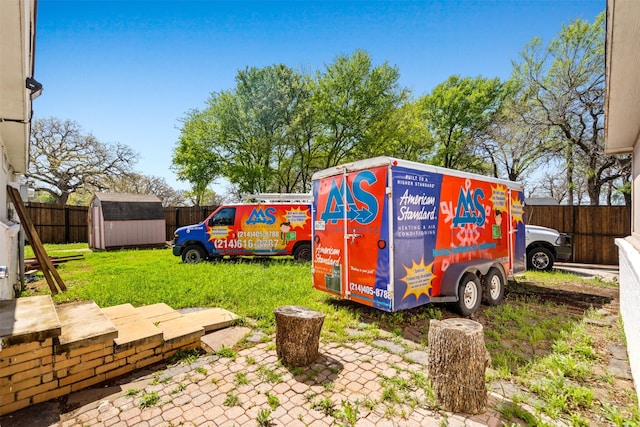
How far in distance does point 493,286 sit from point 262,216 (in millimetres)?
7539

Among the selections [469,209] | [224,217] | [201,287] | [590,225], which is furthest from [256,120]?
[590,225]

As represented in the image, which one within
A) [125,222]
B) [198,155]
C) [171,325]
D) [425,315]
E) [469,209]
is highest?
[198,155]

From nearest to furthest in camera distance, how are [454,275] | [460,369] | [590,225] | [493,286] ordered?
[460,369] → [454,275] → [493,286] → [590,225]

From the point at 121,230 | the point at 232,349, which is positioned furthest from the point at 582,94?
the point at 121,230

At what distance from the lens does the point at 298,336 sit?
11.1ft

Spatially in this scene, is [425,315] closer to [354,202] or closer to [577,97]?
[354,202]

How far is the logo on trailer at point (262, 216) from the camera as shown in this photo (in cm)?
1070

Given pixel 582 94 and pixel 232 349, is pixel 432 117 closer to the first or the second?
pixel 582 94

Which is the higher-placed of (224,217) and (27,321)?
(224,217)

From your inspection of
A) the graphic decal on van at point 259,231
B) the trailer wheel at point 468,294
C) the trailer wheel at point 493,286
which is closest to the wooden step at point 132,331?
the trailer wheel at point 468,294

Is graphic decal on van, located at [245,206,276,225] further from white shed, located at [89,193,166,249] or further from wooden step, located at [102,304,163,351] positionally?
white shed, located at [89,193,166,249]

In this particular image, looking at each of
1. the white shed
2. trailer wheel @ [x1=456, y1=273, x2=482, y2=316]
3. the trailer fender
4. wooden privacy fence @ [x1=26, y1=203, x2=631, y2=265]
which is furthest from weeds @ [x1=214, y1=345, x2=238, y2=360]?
the white shed

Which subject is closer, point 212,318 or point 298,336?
point 298,336

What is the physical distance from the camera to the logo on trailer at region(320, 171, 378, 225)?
4.65m
